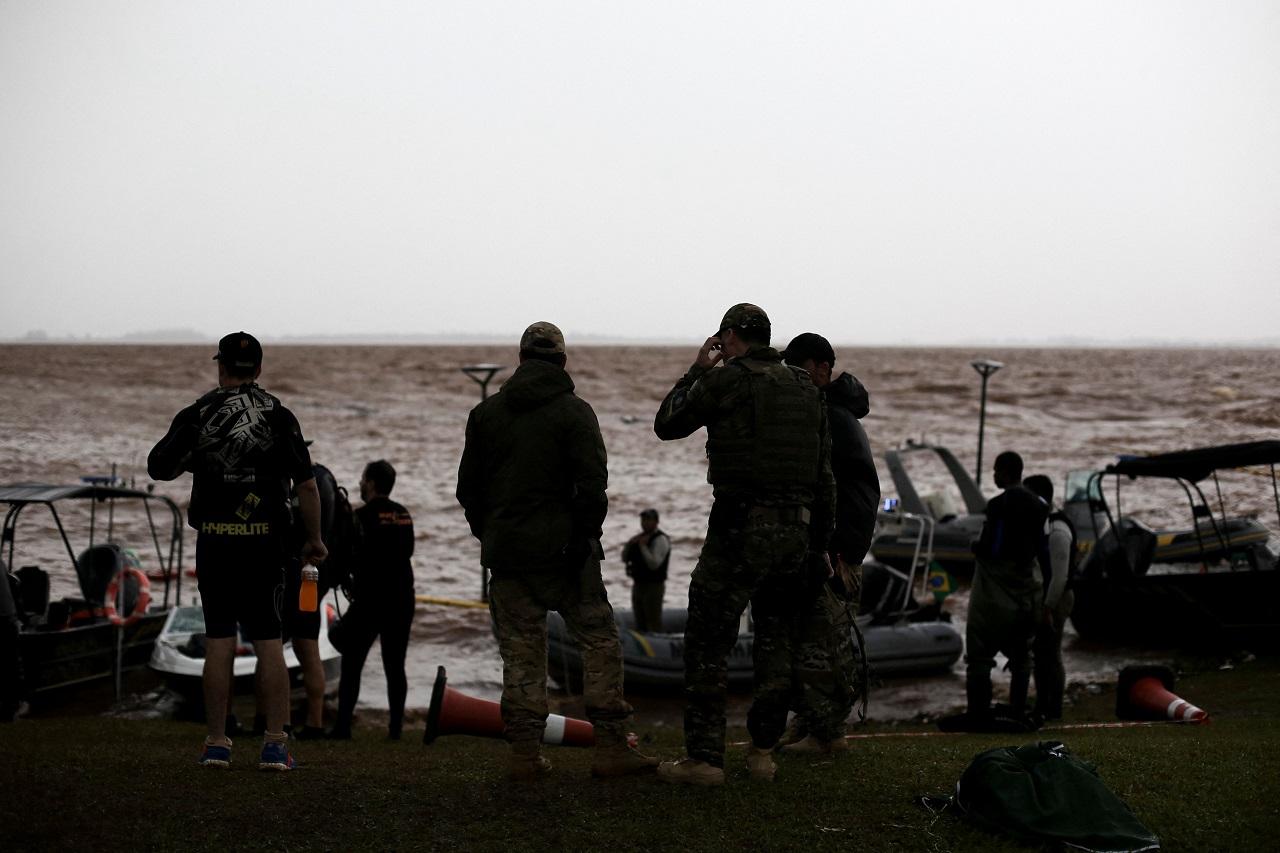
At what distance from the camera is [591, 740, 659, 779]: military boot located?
544 cm

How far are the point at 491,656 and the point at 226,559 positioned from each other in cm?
906

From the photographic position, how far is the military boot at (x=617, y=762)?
5438mm

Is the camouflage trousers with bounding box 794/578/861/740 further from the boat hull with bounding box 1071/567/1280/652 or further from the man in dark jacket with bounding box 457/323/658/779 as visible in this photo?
the boat hull with bounding box 1071/567/1280/652

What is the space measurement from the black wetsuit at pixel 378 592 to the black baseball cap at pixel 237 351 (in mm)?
2293

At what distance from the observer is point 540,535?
212 inches

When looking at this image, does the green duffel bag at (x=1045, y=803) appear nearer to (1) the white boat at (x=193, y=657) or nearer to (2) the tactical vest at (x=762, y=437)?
(2) the tactical vest at (x=762, y=437)

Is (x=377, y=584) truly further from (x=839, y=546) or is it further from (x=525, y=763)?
(x=839, y=546)

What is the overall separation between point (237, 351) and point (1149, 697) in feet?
22.3

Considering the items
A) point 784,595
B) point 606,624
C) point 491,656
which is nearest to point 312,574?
point 606,624

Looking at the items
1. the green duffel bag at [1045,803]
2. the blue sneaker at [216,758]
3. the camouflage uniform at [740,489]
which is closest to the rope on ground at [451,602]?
the blue sneaker at [216,758]

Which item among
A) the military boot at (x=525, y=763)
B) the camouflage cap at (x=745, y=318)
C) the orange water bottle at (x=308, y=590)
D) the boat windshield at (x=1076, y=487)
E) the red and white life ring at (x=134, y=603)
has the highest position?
the camouflage cap at (x=745, y=318)

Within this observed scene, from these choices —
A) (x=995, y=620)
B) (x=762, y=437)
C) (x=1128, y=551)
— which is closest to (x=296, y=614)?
(x=762, y=437)

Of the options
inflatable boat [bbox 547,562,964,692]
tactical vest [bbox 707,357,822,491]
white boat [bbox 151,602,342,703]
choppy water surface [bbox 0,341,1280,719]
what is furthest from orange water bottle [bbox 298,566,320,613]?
choppy water surface [bbox 0,341,1280,719]

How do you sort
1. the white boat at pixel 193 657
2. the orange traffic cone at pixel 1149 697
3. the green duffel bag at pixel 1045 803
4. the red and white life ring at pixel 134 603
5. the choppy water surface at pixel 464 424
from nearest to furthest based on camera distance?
1. the green duffel bag at pixel 1045 803
2. the orange traffic cone at pixel 1149 697
3. the white boat at pixel 193 657
4. the red and white life ring at pixel 134 603
5. the choppy water surface at pixel 464 424
